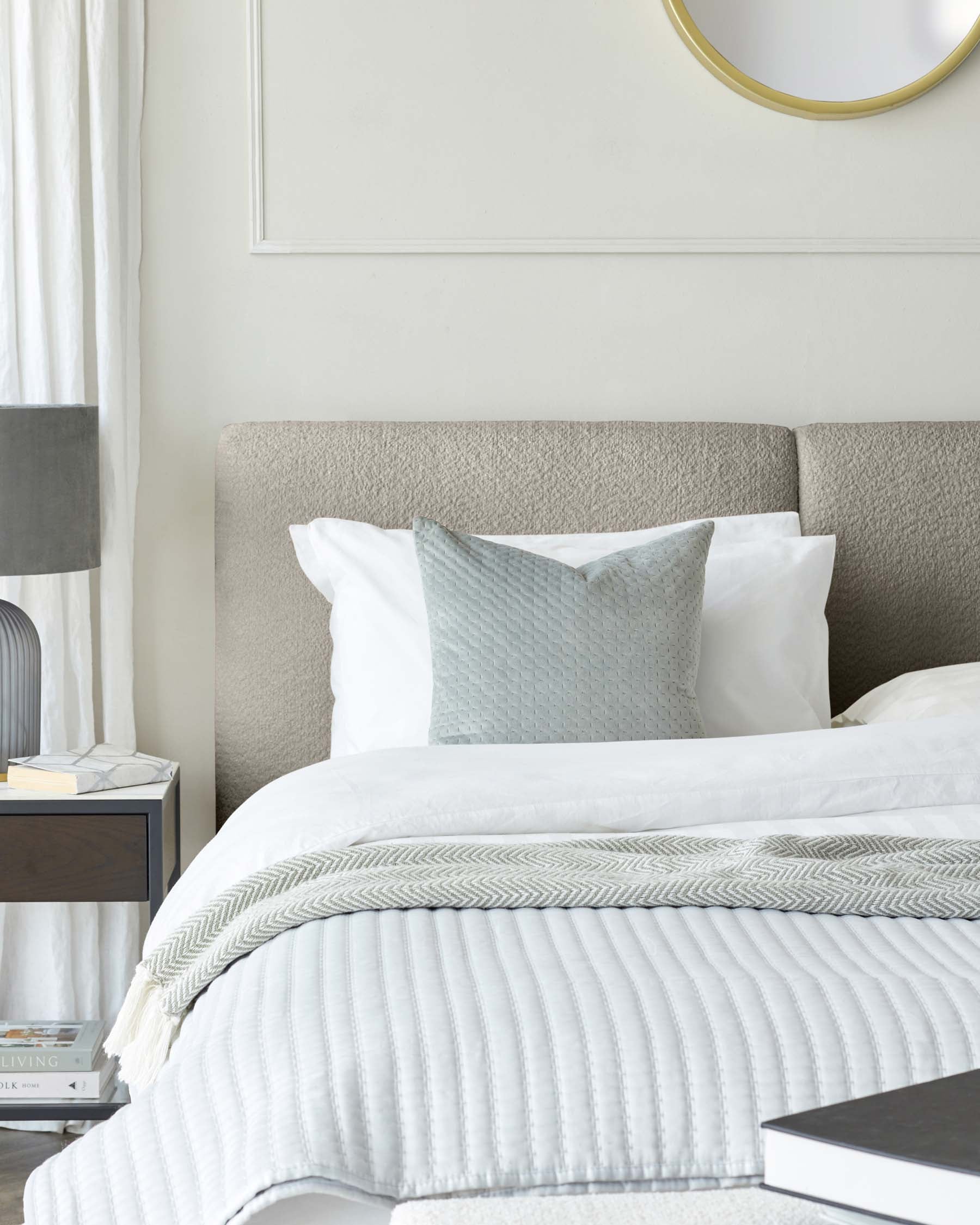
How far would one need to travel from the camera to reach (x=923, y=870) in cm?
130

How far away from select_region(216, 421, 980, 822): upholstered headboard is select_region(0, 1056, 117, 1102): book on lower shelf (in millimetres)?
546

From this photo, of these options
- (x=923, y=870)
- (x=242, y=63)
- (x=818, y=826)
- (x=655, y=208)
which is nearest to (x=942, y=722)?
(x=818, y=826)

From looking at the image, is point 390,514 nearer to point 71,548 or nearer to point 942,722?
point 71,548

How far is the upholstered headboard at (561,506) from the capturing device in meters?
2.48

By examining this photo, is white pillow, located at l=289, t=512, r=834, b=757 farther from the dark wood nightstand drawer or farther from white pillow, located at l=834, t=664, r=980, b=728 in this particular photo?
the dark wood nightstand drawer

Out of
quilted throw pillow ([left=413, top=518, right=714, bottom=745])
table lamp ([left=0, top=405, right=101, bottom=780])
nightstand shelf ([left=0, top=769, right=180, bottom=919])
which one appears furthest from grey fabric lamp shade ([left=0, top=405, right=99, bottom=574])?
quilted throw pillow ([left=413, top=518, right=714, bottom=745])

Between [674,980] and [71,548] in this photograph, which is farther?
[71,548]

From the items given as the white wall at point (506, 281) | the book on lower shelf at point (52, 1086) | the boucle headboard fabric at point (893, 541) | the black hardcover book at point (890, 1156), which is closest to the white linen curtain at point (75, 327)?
the white wall at point (506, 281)

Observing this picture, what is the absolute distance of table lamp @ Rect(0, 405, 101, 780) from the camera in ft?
6.88

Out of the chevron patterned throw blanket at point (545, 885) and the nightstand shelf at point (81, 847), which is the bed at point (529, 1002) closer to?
the chevron patterned throw blanket at point (545, 885)

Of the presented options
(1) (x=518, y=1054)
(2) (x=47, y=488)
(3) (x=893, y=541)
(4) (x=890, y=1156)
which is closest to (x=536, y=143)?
(3) (x=893, y=541)

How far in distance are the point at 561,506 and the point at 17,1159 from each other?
59.4 inches

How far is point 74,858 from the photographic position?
2107 mm

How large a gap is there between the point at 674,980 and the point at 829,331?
192cm
